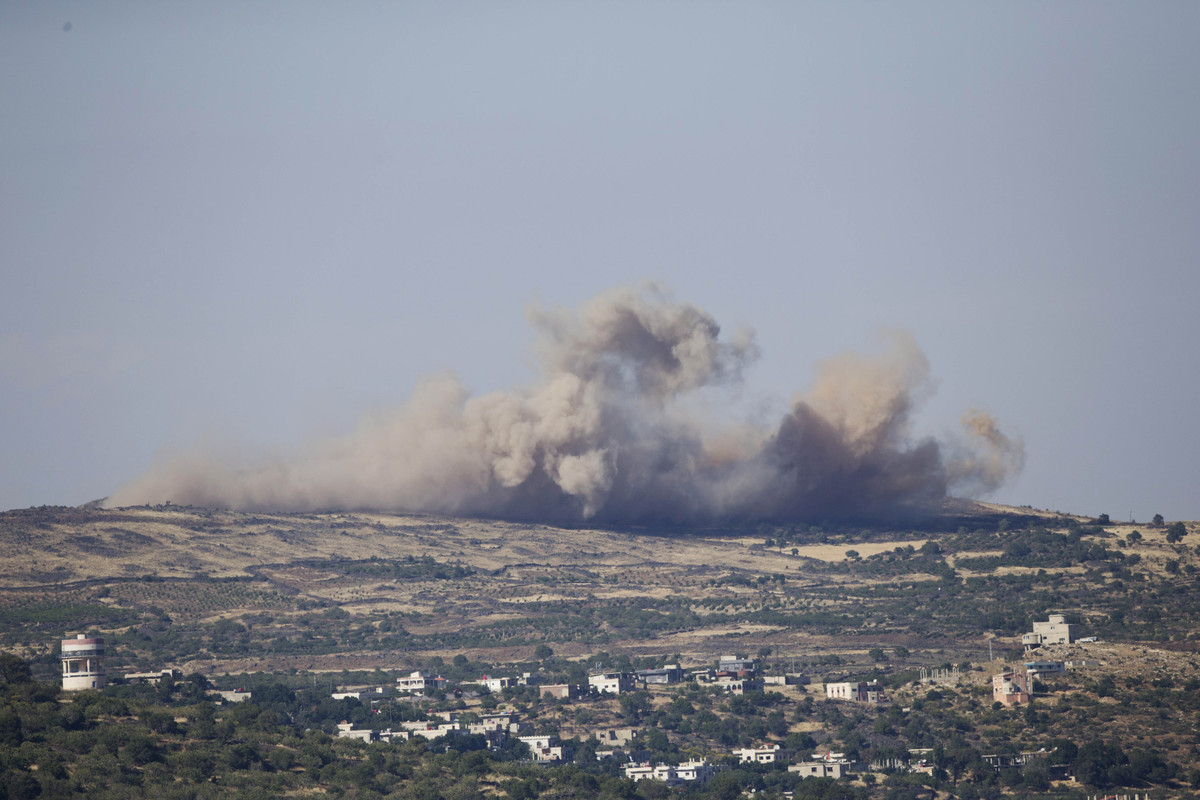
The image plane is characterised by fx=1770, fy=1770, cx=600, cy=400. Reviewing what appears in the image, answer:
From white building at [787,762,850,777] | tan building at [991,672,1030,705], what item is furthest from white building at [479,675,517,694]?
tan building at [991,672,1030,705]

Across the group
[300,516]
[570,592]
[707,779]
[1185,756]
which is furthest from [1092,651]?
[300,516]

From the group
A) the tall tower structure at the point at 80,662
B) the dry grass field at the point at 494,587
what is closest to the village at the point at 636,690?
the tall tower structure at the point at 80,662

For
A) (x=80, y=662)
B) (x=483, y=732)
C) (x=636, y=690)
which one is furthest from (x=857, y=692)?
(x=80, y=662)

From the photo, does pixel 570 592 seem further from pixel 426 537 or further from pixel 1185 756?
pixel 1185 756

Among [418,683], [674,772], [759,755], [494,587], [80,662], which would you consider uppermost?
[494,587]

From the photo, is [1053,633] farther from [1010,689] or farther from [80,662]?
[80,662]

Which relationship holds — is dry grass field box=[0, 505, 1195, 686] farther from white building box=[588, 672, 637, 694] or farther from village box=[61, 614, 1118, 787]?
white building box=[588, 672, 637, 694]

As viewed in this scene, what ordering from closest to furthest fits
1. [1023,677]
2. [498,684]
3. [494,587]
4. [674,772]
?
[674,772]
[1023,677]
[498,684]
[494,587]

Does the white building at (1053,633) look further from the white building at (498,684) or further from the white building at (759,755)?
the white building at (498,684)
